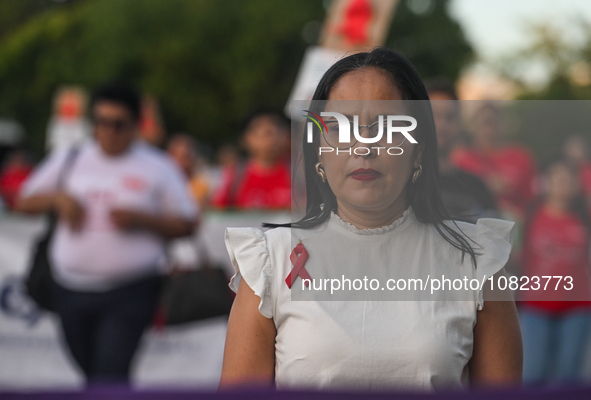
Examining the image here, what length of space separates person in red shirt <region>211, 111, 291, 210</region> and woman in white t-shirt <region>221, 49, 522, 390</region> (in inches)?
135

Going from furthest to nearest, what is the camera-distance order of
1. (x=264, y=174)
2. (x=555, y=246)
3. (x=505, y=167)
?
1. (x=505, y=167)
2. (x=264, y=174)
3. (x=555, y=246)

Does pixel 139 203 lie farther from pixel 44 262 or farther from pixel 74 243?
pixel 44 262

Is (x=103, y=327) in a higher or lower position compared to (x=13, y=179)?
higher

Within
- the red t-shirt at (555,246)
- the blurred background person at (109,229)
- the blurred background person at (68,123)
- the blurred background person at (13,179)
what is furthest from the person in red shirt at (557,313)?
the blurred background person at (68,123)

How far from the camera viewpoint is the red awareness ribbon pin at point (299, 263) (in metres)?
1.32

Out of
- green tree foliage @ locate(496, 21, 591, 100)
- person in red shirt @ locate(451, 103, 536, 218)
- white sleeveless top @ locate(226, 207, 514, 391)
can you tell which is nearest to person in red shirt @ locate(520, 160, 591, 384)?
person in red shirt @ locate(451, 103, 536, 218)

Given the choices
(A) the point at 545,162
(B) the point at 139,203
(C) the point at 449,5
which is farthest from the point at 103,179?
(C) the point at 449,5

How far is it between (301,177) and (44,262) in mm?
2850

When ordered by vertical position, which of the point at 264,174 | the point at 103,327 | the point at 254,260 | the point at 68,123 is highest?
the point at 254,260

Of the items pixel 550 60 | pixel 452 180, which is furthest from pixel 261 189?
pixel 550 60

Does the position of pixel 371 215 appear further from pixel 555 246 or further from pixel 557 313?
pixel 557 313

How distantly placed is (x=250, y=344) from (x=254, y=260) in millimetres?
176

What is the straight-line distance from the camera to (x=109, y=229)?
3678 millimetres

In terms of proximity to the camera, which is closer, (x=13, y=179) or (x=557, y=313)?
(x=557, y=313)
